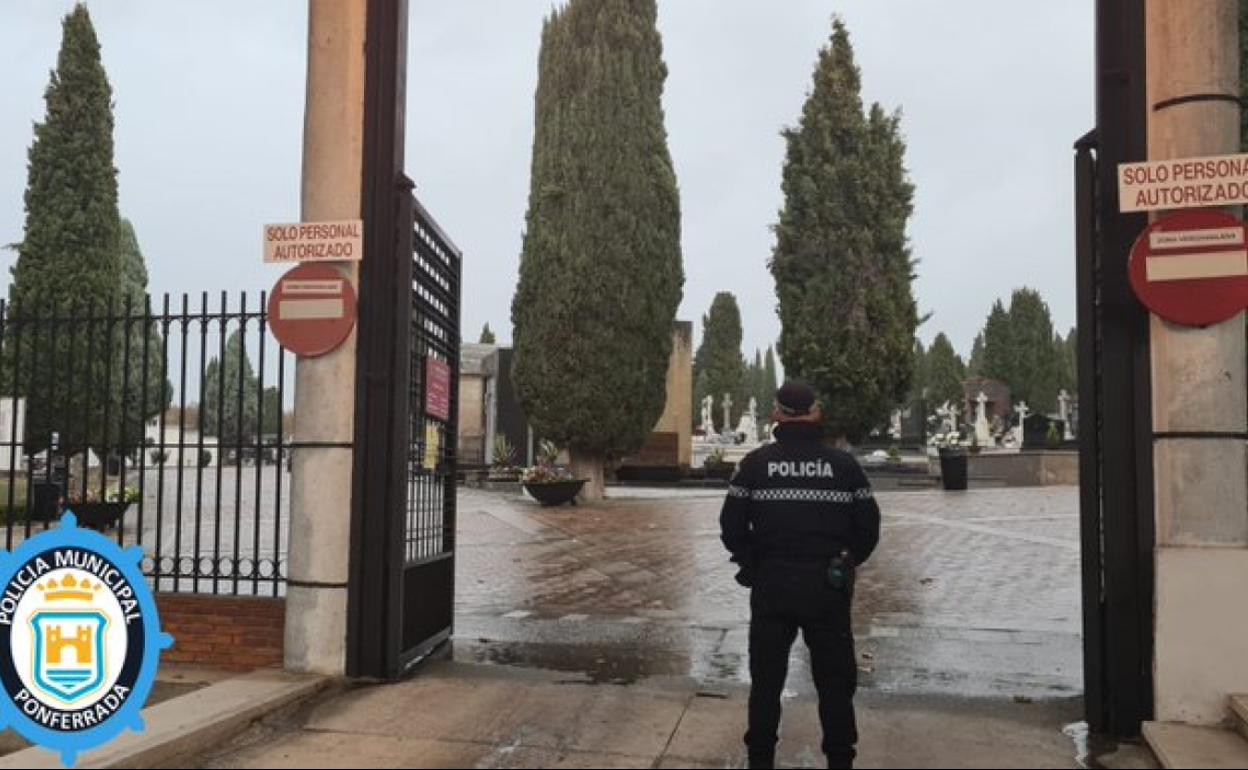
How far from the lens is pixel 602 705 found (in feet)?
18.4

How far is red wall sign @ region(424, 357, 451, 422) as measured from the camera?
6906 mm

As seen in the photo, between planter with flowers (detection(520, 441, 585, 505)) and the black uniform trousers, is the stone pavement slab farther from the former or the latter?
planter with flowers (detection(520, 441, 585, 505))

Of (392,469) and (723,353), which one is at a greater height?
(723,353)

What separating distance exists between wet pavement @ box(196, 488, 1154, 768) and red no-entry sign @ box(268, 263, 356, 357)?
222 cm

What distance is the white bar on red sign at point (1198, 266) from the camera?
16.8ft

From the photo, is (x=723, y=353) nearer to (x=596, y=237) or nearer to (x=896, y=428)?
(x=896, y=428)

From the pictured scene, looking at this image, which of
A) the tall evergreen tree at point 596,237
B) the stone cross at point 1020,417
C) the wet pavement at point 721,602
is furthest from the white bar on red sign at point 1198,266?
the stone cross at point 1020,417

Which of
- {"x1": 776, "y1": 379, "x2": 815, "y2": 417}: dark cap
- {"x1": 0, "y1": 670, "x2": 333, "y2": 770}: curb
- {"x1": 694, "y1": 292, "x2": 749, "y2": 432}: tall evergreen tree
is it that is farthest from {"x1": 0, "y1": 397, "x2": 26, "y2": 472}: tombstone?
{"x1": 694, "y1": 292, "x2": 749, "y2": 432}: tall evergreen tree

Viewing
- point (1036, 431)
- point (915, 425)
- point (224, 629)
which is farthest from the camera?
point (915, 425)

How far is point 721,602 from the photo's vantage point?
10.1 metres

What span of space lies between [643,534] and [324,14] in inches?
456

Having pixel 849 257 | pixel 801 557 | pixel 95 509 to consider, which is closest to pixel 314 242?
pixel 801 557

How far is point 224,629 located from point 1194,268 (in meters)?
6.34

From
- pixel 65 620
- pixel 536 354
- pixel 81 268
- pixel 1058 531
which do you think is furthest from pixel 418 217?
pixel 81 268
